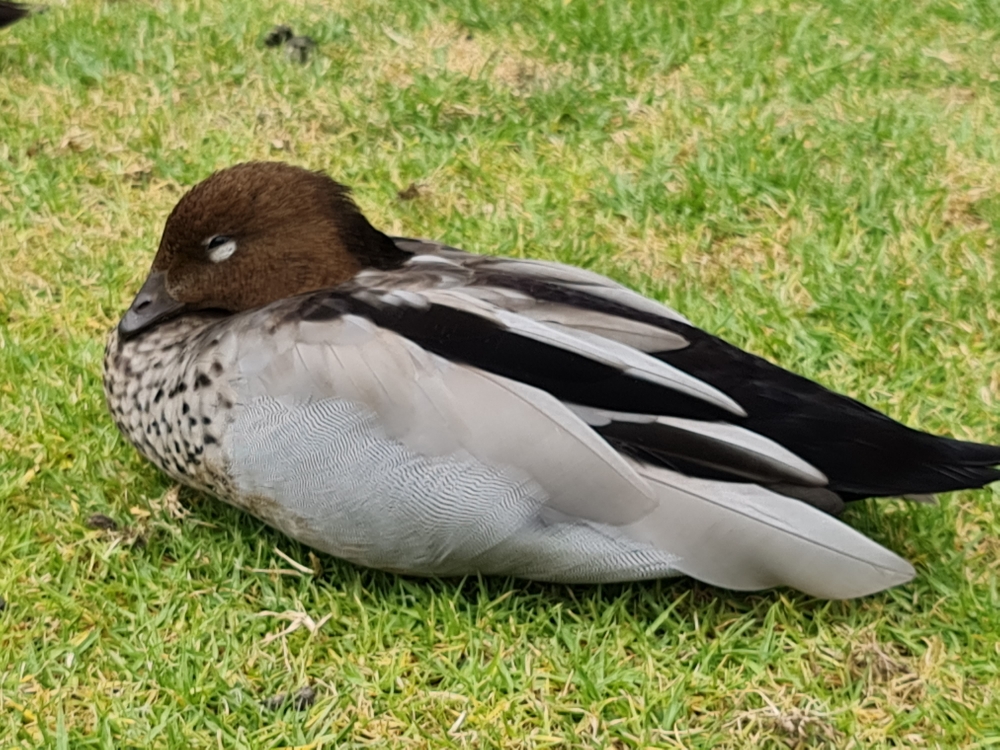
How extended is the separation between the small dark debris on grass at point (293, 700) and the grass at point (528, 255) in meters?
0.02

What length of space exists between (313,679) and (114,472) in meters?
0.84

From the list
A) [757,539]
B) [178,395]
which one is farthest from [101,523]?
[757,539]

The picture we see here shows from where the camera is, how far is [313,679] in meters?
2.17

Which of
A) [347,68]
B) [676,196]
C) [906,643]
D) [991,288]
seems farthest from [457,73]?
[906,643]

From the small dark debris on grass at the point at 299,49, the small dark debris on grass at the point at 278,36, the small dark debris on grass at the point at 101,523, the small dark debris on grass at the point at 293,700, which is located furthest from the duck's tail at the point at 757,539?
the small dark debris on grass at the point at 278,36

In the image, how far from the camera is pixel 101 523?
99.1 inches

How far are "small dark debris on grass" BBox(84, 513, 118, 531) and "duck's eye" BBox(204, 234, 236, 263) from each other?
25.0 inches

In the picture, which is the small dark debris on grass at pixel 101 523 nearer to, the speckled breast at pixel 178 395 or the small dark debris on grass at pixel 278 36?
the speckled breast at pixel 178 395

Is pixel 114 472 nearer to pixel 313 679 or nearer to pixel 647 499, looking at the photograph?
pixel 313 679

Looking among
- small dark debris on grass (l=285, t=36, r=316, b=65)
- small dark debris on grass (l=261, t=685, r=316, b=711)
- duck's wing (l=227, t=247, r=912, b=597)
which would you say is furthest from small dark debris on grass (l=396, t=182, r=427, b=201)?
small dark debris on grass (l=261, t=685, r=316, b=711)

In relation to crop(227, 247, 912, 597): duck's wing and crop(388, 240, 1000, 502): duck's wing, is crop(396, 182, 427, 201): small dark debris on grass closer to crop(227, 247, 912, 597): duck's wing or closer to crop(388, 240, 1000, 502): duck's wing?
crop(388, 240, 1000, 502): duck's wing

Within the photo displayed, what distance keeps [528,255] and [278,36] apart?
195cm

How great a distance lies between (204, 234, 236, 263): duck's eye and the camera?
256 cm

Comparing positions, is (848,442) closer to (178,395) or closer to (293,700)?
(293,700)
